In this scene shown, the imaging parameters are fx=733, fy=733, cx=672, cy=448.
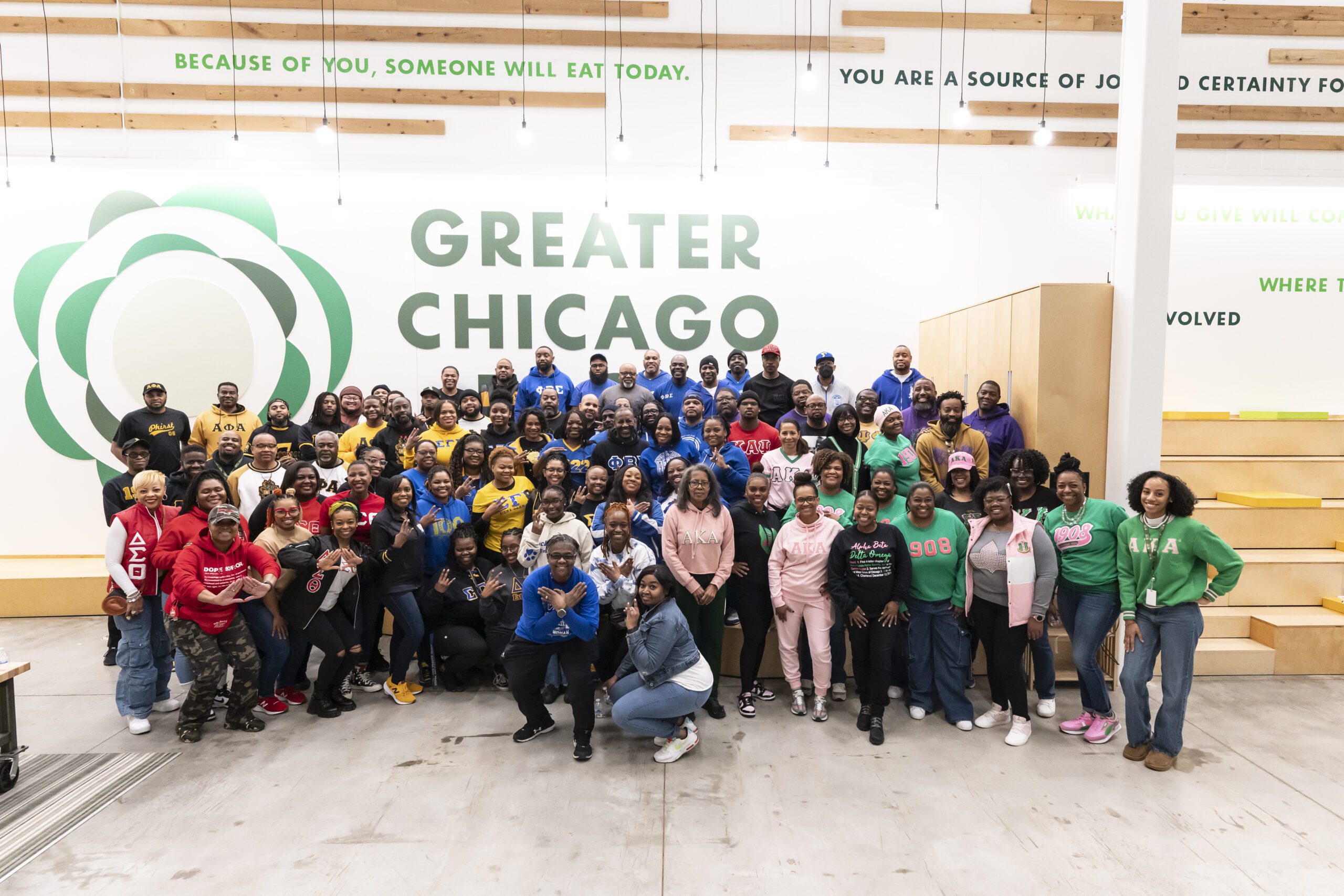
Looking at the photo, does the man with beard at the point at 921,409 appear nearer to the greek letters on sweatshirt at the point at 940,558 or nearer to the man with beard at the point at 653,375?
the greek letters on sweatshirt at the point at 940,558

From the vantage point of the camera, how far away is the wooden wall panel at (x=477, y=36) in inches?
331

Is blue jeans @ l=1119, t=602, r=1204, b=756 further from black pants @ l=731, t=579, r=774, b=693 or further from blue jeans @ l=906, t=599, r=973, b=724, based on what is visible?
black pants @ l=731, t=579, r=774, b=693

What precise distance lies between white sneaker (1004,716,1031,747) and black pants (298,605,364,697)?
427 cm

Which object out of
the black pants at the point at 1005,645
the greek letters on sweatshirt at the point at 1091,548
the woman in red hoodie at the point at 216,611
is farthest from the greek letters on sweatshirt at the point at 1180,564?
the woman in red hoodie at the point at 216,611

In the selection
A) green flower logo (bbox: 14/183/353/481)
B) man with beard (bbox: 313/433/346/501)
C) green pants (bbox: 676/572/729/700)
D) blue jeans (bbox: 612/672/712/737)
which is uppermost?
green flower logo (bbox: 14/183/353/481)

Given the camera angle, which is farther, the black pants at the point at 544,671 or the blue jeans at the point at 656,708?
the black pants at the point at 544,671

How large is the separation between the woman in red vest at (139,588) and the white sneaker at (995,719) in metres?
5.32

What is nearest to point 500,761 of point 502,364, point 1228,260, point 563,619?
point 563,619

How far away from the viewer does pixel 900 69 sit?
28.8 ft

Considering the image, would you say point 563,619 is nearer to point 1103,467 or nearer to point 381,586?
point 381,586

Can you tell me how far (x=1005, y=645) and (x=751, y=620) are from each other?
1595 mm

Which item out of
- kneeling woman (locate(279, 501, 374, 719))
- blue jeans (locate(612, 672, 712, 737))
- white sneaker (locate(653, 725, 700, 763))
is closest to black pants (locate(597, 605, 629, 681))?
blue jeans (locate(612, 672, 712, 737))

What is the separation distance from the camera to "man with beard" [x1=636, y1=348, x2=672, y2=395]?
309 inches

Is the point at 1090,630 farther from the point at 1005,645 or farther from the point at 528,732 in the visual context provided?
the point at 528,732
